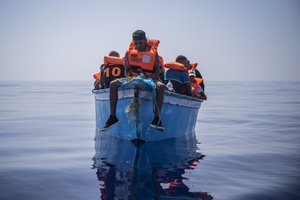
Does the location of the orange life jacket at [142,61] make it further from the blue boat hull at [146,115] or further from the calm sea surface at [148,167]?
the calm sea surface at [148,167]

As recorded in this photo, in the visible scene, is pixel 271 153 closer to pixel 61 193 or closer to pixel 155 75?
pixel 155 75

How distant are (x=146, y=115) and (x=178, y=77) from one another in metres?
2.09

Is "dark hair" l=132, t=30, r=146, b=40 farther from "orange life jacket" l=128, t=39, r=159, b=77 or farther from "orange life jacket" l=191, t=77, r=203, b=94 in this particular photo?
"orange life jacket" l=191, t=77, r=203, b=94

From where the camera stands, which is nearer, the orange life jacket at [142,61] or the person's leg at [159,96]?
the person's leg at [159,96]

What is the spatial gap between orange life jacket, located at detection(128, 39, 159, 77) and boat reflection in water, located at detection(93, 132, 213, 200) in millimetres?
1861

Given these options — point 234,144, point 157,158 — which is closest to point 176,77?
point 234,144

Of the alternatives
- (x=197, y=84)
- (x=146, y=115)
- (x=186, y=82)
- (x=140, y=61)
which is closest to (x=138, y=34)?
(x=140, y=61)

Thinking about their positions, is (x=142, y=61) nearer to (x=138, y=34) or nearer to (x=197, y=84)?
(x=138, y=34)

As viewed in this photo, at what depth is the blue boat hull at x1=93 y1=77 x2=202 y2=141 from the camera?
8172 mm

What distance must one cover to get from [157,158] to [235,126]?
7080mm

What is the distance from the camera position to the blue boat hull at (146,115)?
322 inches

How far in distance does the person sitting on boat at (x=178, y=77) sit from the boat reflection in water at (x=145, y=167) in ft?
4.83

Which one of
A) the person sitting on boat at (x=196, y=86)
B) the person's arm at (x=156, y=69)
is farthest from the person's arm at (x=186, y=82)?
the person's arm at (x=156, y=69)

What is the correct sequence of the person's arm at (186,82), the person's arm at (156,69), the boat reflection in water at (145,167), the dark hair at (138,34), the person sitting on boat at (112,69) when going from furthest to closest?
the person sitting on boat at (112,69)
the person's arm at (186,82)
the person's arm at (156,69)
the dark hair at (138,34)
the boat reflection in water at (145,167)
